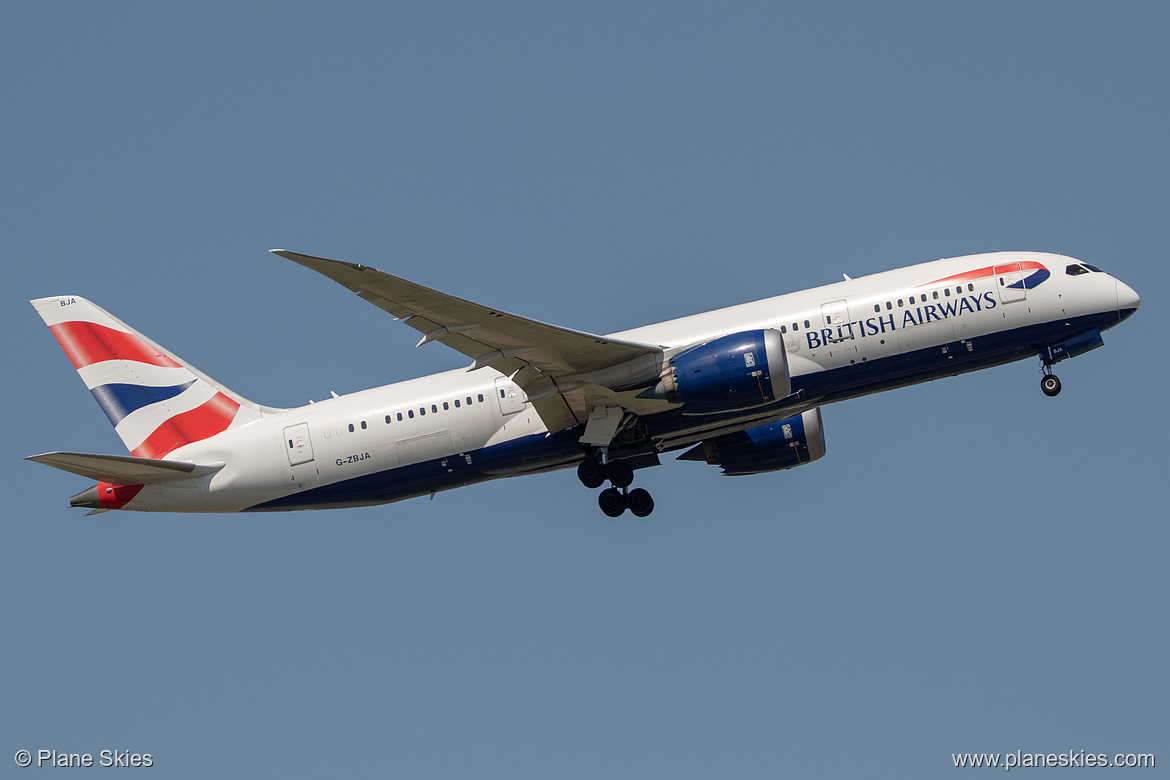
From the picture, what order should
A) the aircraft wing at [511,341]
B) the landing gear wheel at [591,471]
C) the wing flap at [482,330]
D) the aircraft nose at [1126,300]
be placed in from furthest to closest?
the landing gear wheel at [591,471] → the aircraft nose at [1126,300] → the aircraft wing at [511,341] → the wing flap at [482,330]

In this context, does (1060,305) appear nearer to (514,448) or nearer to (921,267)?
(921,267)

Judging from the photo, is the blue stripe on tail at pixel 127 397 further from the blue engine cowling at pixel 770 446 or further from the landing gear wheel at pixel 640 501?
the blue engine cowling at pixel 770 446

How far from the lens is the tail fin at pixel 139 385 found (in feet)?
116

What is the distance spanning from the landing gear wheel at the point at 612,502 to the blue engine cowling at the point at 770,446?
3.52 meters

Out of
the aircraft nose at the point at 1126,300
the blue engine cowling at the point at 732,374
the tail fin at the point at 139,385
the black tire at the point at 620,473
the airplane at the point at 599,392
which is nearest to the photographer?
the blue engine cowling at the point at 732,374

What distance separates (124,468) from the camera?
3259cm

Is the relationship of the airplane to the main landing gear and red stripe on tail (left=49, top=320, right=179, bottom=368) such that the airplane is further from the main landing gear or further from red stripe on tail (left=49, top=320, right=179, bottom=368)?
red stripe on tail (left=49, top=320, right=179, bottom=368)

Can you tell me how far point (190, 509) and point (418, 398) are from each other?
7.10 meters

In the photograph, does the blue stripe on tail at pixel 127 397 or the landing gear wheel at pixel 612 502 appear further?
the blue stripe on tail at pixel 127 397

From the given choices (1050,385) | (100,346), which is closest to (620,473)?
(1050,385)

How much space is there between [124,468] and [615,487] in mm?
12942

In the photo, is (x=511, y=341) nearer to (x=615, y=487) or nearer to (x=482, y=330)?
(x=482, y=330)

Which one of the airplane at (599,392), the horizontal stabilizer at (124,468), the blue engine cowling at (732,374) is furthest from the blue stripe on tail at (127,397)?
the blue engine cowling at (732,374)

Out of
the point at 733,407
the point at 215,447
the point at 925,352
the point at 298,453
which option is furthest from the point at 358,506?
the point at 925,352
